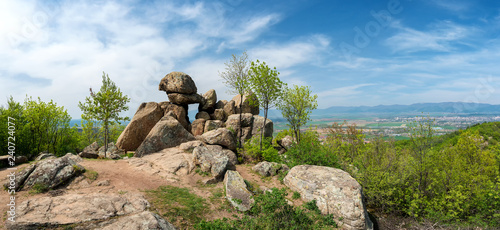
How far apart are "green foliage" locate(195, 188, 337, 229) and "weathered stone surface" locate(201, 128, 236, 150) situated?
39.1ft

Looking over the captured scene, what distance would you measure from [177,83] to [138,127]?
803 centimetres

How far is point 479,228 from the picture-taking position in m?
14.6

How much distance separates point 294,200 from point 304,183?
1.43 metres

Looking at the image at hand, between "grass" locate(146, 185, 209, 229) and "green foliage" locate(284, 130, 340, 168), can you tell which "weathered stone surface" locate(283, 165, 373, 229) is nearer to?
"green foliage" locate(284, 130, 340, 168)

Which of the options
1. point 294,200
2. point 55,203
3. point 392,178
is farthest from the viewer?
point 392,178

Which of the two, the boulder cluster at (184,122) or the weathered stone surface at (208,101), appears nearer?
the boulder cluster at (184,122)

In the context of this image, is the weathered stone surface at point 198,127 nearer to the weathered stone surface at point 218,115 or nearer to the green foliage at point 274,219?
the weathered stone surface at point 218,115

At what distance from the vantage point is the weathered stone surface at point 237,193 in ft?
44.0

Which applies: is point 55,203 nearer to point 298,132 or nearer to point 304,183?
point 304,183

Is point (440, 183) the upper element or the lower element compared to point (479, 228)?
upper

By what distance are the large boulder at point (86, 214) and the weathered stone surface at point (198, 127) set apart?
1957cm


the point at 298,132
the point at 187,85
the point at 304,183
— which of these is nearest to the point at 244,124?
the point at 298,132

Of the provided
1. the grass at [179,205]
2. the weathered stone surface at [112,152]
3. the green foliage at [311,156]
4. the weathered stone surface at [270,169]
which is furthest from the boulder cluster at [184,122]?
the grass at [179,205]

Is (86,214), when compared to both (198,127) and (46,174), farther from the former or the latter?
(198,127)
